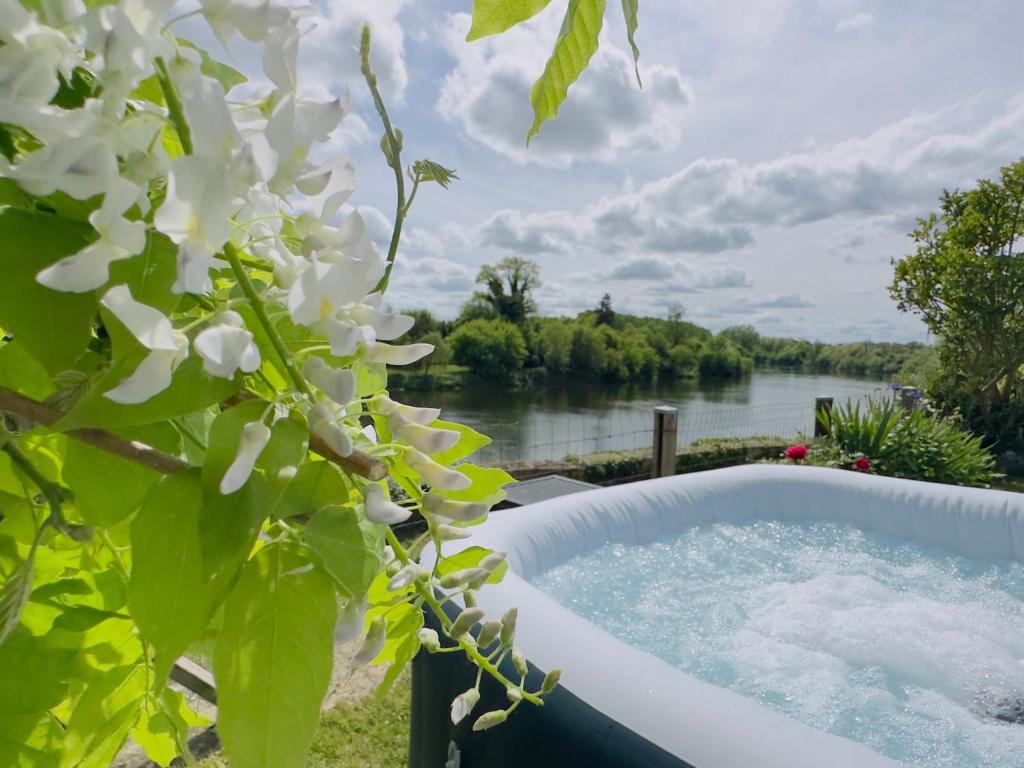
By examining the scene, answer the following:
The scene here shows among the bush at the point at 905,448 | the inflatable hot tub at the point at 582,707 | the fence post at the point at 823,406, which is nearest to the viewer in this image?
the inflatable hot tub at the point at 582,707

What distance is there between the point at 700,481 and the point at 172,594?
5.19 m

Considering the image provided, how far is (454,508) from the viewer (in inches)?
14.0

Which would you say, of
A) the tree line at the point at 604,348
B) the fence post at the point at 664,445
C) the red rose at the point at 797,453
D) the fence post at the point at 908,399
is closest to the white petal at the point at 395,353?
the fence post at the point at 664,445

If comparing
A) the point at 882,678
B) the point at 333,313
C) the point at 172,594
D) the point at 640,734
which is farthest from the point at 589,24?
the point at 882,678

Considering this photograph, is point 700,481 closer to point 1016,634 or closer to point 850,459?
point 1016,634

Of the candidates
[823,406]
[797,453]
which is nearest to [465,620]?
[797,453]

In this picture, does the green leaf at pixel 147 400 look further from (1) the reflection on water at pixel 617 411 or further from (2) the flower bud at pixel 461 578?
(1) the reflection on water at pixel 617 411

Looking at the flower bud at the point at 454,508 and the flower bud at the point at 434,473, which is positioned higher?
the flower bud at the point at 434,473

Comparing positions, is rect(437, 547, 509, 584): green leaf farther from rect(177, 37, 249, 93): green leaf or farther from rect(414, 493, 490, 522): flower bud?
rect(177, 37, 249, 93): green leaf

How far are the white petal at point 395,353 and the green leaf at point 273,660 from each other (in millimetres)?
101

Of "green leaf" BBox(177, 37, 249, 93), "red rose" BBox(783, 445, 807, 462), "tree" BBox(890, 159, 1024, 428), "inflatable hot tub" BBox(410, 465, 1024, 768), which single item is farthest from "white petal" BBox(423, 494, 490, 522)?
"tree" BBox(890, 159, 1024, 428)

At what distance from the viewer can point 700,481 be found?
16.9ft

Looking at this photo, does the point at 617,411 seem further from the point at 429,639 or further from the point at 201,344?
the point at 201,344

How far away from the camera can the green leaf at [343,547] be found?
29 cm
